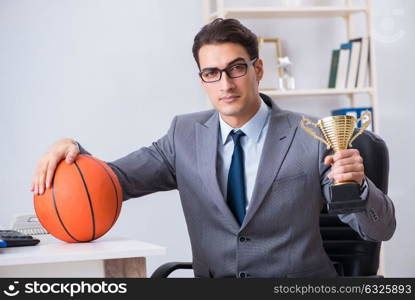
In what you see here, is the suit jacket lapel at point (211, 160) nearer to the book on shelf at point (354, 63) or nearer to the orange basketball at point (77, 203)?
the orange basketball at point (77, 203)

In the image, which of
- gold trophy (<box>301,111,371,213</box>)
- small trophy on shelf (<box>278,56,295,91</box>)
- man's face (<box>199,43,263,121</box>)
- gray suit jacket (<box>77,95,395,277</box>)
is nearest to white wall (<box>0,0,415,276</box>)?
small trophy on shelf (<box>278,56,295,91</box>)

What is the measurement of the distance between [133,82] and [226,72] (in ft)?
6.61

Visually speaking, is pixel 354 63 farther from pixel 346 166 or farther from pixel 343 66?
pixel 346 166

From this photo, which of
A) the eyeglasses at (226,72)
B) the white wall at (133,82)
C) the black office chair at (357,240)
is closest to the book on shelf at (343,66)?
the white wall at (133,82)

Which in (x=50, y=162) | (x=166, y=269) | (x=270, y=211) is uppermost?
(x=50, y=162)

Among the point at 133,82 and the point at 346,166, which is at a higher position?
the point at 133,82

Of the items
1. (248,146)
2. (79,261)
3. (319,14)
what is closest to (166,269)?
(248,146)

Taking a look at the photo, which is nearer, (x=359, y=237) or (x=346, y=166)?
(x=346, y=166)

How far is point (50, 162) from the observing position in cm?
188

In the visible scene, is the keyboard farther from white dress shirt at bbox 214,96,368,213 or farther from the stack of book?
the stack of book

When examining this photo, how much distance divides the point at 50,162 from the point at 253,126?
696mm

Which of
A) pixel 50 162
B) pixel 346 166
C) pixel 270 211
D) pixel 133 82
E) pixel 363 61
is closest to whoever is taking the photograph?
pixel 346 166

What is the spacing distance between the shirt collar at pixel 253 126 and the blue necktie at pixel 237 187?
0.25ft

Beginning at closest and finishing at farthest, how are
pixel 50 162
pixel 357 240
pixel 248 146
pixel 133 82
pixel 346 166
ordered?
1. pixel 346 166
2. pixel 50 162
3. pixel 248 146
4. pixel 357 240
5. pixel 133 82
